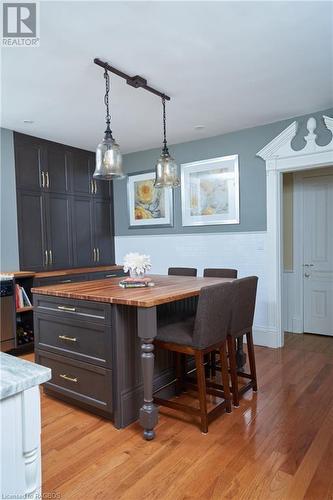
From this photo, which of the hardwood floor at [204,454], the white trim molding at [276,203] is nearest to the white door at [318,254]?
the white trim molding at [276,203]

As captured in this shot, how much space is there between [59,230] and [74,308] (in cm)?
244

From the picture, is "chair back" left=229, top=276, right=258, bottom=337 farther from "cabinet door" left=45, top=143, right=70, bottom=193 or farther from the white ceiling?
"cabinet door" left=45, top=143, right=70, bottom=193

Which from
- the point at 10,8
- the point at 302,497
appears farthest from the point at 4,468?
the point at 10,8

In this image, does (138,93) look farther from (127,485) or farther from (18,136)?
(127,485)

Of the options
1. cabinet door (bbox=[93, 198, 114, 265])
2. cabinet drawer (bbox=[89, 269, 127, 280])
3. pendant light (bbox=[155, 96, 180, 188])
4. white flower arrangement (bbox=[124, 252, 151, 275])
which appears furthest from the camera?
cabinet door (bbox=[93, 198, 114, 265])

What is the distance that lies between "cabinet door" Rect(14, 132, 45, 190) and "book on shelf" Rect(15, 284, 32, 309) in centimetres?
127

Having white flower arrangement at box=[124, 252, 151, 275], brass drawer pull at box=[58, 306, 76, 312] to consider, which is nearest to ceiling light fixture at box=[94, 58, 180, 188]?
white flower arrangement at box=[124, 252, 151, 275]

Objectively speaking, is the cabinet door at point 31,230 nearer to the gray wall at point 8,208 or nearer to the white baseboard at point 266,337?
→ the gray wall at point 8,208

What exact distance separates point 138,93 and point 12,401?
2.83 m

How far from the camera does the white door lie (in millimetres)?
4199

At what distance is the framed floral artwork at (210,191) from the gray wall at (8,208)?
2.18m

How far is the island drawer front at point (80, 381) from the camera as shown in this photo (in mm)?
2246

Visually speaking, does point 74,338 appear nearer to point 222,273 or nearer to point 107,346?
point 107,346

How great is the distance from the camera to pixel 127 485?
5.58ft
